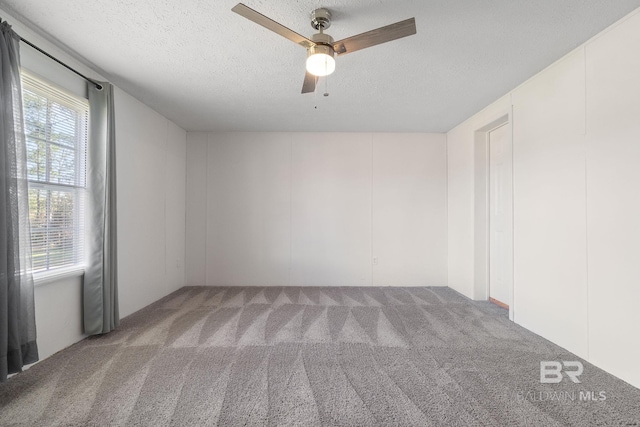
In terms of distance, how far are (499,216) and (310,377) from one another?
10.2 ft

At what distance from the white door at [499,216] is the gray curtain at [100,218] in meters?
4.44

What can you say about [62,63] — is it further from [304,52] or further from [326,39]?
[326,39]

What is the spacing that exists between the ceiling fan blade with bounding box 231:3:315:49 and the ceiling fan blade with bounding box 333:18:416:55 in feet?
0.67

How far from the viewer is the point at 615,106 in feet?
6.10

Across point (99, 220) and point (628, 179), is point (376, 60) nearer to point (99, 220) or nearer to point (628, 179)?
point (628, 179)

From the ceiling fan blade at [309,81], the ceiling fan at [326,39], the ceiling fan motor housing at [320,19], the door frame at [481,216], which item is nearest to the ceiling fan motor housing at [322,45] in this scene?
the ceiling fan at [326,39]

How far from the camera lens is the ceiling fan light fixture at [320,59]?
1611 mm

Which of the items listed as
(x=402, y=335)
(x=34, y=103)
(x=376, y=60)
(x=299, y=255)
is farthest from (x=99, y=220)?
(x=402, y=335)

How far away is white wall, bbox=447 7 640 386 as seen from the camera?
1.78 m

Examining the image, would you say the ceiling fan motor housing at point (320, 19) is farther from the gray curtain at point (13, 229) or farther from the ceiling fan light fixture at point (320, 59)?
the gray curtain at point (13, 229)

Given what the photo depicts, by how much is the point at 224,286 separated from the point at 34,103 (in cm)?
308

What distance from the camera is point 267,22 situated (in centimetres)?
147

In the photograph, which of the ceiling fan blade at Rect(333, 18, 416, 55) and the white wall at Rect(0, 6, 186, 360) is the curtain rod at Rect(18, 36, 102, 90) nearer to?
the white wall at Rect(0, 6, 186, 360)

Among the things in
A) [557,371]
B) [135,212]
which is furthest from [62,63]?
[557,371]
